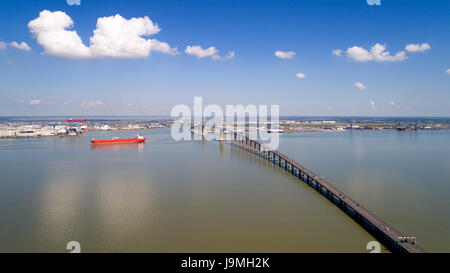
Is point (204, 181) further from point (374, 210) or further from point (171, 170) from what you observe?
point (374, 210)

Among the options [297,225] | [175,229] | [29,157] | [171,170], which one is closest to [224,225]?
[175,229]

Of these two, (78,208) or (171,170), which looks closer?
(78,208)

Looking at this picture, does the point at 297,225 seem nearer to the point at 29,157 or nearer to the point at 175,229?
the point at 175,229
